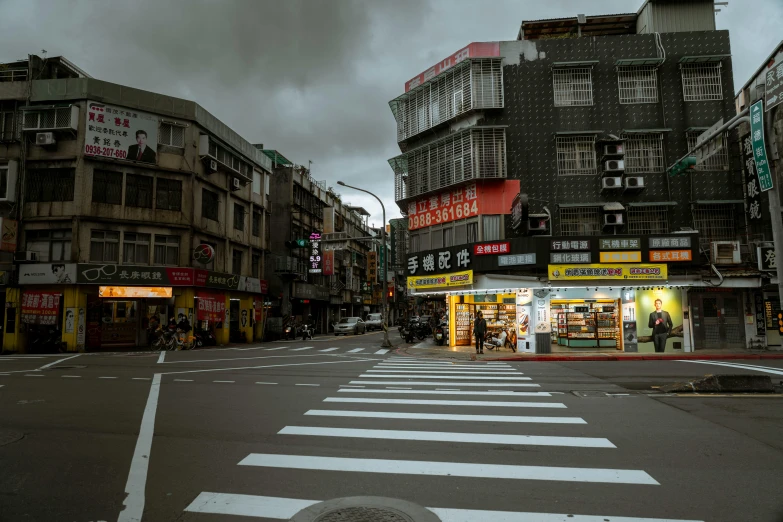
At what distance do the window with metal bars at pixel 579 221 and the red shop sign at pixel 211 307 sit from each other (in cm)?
2177

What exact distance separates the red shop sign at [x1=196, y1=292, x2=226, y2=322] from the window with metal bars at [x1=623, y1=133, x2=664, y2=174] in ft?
84.2

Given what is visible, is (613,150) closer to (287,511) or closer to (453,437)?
(453,437)

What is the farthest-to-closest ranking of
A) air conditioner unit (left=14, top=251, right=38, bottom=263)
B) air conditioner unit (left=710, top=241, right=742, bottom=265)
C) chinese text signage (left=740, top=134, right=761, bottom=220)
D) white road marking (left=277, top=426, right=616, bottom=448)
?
1. air conditioner unit (left=14, top=251, right=38, bottom=263)
2. air conditioner unit (left=710, top=241, right=742, bottom=265)
3. chinese text signage (left=740, top=134, right=761, bottom=220)
4. white road marking (left=277, top=426, right=616, bottom=448)

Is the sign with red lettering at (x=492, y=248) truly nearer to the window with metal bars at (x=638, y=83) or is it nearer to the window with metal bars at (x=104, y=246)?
the window with metal bars at (x=638, y=83)

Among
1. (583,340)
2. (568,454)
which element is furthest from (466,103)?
(568,454)

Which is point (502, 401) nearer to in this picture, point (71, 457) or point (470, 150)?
point (71, 457)

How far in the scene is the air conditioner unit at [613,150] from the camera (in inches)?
952

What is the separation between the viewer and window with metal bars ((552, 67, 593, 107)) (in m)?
25.7

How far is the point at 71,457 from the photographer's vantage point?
638 centimetres

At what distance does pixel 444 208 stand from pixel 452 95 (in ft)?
20.5

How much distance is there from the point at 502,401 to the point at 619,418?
240cm

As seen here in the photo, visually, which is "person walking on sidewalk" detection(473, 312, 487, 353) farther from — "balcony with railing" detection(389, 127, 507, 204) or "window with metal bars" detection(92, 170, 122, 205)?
"window with metal bars" detection(92, 170, 122, 205)

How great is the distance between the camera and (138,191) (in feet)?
95.3

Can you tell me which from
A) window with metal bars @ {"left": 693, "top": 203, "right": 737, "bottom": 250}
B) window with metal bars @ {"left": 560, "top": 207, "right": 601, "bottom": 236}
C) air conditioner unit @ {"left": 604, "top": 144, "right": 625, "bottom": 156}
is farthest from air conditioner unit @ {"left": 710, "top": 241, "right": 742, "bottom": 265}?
air conditioner unit @ {"left": 604, "top": 144, "right": 625, "bottom": 156}
